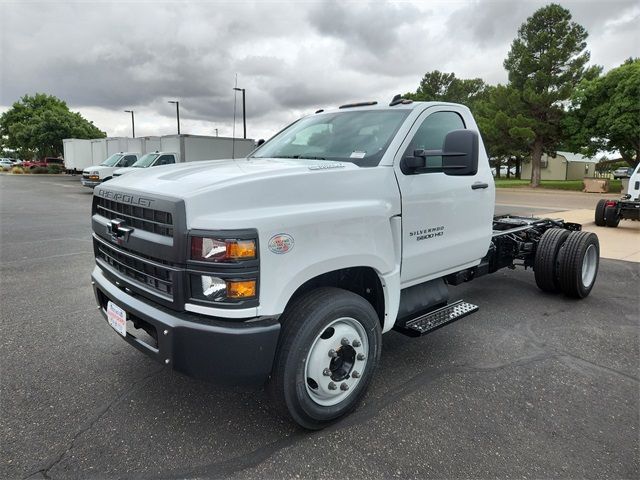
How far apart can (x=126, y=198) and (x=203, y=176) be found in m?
0.49

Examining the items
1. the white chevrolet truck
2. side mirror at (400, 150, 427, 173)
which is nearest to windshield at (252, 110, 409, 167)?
the white chevrolet truck

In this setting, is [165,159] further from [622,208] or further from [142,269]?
[142,269]

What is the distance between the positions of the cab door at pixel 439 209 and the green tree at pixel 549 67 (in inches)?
1203

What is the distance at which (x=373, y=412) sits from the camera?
2.97m

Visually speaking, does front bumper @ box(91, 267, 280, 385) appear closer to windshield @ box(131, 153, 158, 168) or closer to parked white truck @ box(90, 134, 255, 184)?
windshield @ box(131, 153, 158, 168)

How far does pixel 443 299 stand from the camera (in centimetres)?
374

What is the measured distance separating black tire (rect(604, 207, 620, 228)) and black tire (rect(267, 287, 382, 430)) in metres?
11.4

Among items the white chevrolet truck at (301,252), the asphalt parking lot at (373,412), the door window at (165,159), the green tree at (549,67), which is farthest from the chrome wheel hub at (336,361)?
the green tree at (549,67)

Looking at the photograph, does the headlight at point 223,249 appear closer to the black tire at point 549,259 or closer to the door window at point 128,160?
the black tire at point 549,259

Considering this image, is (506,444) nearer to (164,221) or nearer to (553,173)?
(164,221)

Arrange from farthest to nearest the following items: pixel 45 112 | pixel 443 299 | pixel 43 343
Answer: pixel 45 112, pixel 43 343, pixel 443 299

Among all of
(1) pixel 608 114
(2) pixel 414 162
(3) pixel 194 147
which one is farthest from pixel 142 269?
(1) pixel 608 114

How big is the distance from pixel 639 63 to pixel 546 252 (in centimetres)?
3109

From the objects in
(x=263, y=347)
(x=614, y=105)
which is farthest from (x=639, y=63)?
(x=263, y=347)
